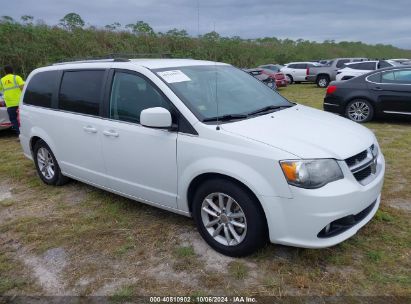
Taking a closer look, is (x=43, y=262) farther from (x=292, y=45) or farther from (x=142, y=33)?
(x=292, y=45)

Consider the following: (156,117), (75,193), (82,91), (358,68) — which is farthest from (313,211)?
(358,68)

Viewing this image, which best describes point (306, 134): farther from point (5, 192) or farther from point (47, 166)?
point (5, 192)

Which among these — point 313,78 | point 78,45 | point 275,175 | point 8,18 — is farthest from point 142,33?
point 275,175

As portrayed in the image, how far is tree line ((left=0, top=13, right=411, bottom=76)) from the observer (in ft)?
66.4

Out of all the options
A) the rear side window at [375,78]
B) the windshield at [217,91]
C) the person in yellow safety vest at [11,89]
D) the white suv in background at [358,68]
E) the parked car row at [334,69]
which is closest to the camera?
the windshield at [217,91]

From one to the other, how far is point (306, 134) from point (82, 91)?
8.82 feet

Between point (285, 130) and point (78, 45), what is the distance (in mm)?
22438

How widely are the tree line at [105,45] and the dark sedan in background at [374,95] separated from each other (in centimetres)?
340

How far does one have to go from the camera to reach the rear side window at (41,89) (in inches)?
199

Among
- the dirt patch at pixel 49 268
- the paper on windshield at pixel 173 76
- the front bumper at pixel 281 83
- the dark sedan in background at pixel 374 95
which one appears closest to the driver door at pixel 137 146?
the paper on windshield at pixel 173 76

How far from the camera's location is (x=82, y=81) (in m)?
4.55

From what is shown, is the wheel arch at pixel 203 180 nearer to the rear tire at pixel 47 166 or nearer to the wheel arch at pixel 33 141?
the rear tire at pixel 47 166

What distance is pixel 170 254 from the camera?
3.55 m

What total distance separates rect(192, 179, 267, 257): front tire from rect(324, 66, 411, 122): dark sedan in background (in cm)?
691
